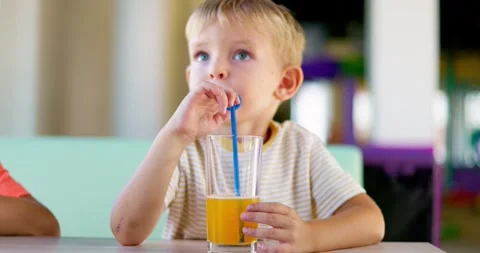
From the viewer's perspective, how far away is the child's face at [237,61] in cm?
103

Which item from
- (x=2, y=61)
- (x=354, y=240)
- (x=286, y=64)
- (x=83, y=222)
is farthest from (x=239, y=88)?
(x=2, y=61)

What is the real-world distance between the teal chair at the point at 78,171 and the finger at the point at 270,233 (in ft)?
2.17

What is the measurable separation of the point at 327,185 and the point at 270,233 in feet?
1.16

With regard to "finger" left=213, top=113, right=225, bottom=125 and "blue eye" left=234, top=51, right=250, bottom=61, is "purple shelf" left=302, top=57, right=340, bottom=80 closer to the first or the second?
"blue eye" left=234, top=51, right=250, bottom=61

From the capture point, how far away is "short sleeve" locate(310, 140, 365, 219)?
107 cm

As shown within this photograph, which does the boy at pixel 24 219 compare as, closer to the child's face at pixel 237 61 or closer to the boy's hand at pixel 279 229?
the child's face at pixel 237 61

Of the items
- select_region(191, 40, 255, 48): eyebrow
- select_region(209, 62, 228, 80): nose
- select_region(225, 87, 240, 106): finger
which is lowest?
select_region(225, 87, 240, 106): finger

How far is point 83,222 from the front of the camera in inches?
56.3

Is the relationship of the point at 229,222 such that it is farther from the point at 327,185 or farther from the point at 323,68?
the point at 323,68

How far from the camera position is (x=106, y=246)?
34.0 inches

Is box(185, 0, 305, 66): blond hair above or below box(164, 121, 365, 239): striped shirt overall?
above

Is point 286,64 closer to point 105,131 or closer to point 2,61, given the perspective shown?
point 2,61

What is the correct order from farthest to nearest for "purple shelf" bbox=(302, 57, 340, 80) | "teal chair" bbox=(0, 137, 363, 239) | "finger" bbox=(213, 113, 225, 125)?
"purple shelf" bbox=(302, 57, 340, 80) < "teal chair" bbox=(0, 137, 363, 239) < "finger" bbox=(213, 113, 225, 125)

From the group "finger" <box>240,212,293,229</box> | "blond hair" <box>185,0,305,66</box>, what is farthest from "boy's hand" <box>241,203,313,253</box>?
"blond hair" <box>185,0,305,66</box>
